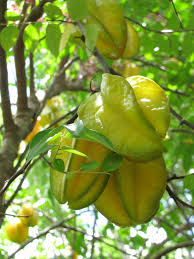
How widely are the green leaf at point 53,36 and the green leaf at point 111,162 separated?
73cm

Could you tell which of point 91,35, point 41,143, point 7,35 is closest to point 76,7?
point 91,35

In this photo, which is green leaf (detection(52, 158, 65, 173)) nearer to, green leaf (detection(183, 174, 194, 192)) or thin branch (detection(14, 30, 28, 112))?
green leaf (detection(183, 174, 194, 192))

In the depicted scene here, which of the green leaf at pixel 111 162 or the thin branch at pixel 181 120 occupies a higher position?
the green leaf at pixel 111 162

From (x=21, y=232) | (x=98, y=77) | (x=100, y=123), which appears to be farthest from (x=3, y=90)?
(x=21, y=232)

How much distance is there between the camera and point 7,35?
1374 mm

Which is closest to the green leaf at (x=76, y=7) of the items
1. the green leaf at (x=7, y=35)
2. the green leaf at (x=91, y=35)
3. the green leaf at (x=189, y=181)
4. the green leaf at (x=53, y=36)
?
the green leaf at (x=91, y=35)

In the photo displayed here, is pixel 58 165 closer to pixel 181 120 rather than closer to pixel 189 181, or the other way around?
pixel 189 181

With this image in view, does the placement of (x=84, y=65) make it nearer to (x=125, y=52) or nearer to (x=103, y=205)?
(x=125, y=52)

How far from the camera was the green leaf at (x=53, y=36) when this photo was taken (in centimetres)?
137

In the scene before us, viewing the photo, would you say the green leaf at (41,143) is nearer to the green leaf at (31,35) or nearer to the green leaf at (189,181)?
the green leaf at (189,181)

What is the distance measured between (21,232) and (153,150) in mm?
2094

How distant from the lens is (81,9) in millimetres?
1149

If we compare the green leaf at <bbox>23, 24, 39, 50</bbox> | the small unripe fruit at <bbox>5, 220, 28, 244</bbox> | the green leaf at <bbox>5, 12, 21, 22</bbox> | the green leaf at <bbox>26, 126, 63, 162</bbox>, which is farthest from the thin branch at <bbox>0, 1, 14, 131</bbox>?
the small unripe fruit at <bbox>5, 220, 28, 244</bbox>

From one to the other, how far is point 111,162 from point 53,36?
0.79 m
